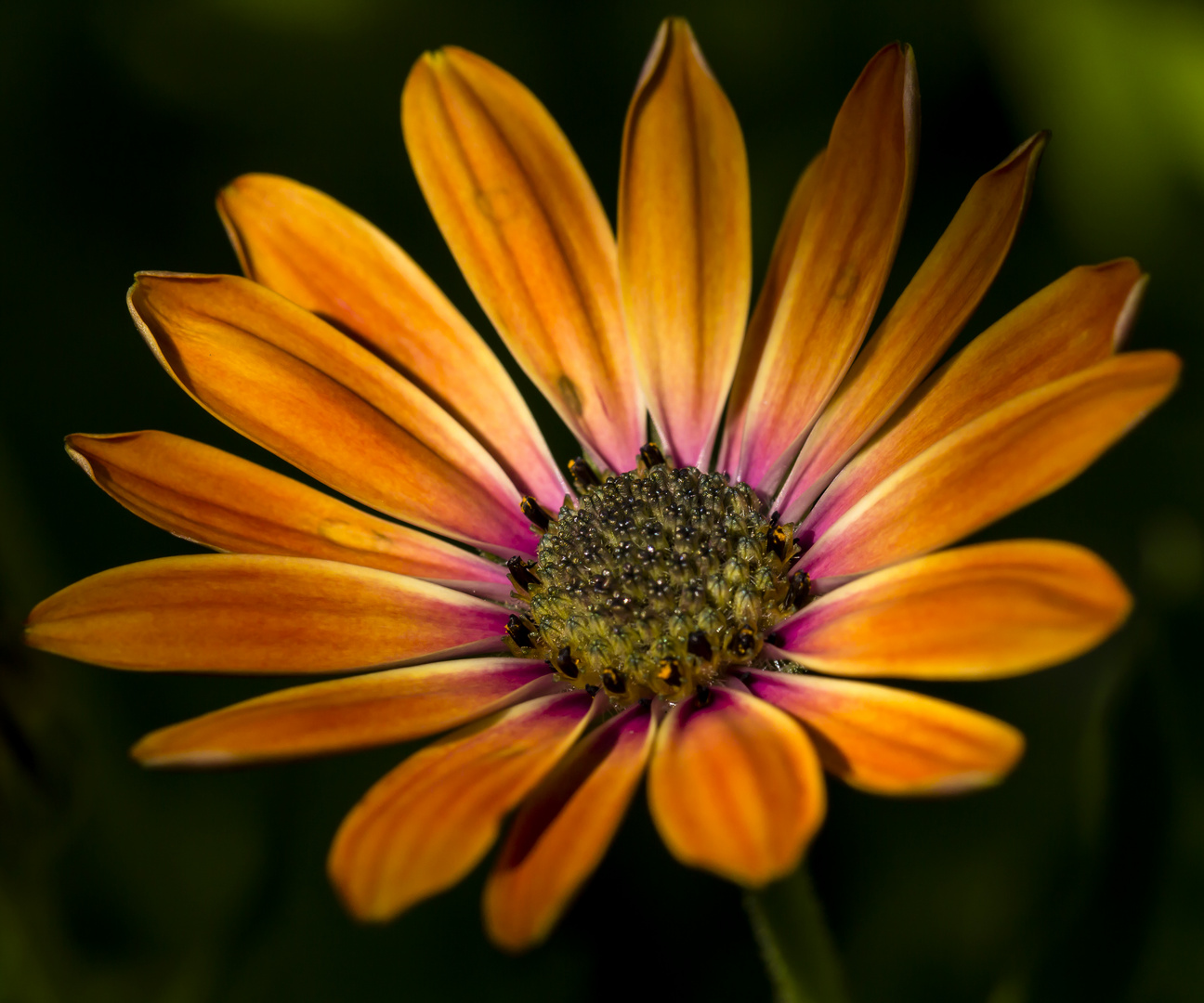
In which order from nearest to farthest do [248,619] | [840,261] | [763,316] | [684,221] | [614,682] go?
1. [248,619]
2. [614,682]
3. [840,261]
4. [684,221]
5. [763,316]

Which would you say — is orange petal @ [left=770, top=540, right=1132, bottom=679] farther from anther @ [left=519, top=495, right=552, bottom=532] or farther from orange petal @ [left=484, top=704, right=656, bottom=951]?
anther @ [left=519, top=495, right=552, bottom=532]

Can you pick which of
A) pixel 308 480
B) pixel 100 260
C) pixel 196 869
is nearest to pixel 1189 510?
pixel 308 480

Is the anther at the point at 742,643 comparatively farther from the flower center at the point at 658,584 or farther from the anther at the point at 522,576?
the anther at the point at 522,576

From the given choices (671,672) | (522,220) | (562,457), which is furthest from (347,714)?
(562,457)

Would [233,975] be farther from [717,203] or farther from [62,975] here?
[717,203]

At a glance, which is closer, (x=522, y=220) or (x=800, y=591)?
(x=800, y=591)

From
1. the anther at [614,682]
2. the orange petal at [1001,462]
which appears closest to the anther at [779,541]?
the orange petal at [1001,462]

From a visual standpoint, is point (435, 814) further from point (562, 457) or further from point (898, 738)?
point (562, 457)
